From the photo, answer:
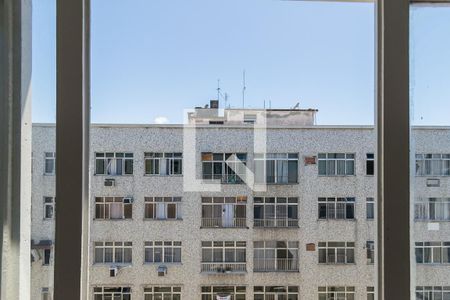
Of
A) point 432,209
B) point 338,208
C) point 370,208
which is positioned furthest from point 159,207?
point 432,209

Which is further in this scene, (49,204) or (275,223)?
(275,223)

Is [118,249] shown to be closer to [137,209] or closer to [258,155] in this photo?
[137,209]

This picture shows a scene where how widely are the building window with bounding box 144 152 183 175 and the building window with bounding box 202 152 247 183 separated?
84 mm

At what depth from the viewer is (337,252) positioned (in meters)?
1.35

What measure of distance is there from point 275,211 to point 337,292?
0.34 m

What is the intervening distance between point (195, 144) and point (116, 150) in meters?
0.27

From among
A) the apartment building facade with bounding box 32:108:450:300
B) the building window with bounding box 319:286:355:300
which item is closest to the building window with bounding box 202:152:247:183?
the apartment building facade with bounding box 32:108:450:300

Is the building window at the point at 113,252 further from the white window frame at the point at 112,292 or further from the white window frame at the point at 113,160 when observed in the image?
the white window frame at the point at 113,160

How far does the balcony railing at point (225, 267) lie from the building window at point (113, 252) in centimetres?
26

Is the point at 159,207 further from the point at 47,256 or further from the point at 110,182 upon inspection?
the point at 47,256

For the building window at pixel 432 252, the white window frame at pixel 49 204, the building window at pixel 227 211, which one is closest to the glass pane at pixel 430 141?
the building window at pixel 432 252

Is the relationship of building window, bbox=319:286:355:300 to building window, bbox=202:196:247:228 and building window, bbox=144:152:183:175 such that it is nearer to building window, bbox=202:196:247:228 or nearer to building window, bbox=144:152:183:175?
building window, bbox=202:196:247:228

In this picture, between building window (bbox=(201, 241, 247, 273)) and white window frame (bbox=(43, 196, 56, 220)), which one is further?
building window (bbox=(201, 241, 247, 273))

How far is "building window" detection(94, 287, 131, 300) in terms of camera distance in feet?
4.31
